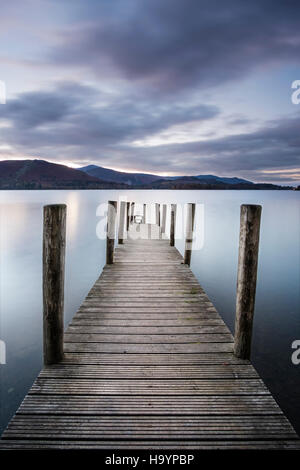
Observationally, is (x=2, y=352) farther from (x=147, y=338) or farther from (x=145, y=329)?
(x=147, y=338)

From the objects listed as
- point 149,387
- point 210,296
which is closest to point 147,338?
point 149,387

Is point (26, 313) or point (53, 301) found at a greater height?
point (53, 301)

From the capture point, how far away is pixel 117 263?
8.22 m

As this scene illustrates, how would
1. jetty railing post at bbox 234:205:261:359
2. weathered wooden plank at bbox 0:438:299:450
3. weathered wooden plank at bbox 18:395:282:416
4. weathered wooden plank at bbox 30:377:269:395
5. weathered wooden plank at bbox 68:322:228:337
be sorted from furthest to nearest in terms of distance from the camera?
weathered wooden plank at bbox 68:322:228:337, jetty railing post at bbox 234:205:261:359, weathered wooden plank at bbox 30:377:269:395, weathered wooden plank at bbox 18:395:282:416, weathered wooden plank at bbox 0:438:299:450

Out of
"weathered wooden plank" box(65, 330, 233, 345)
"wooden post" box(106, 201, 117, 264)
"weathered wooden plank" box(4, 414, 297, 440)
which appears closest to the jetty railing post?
"weathered wooden plank" box(65, 330, 233, 345)

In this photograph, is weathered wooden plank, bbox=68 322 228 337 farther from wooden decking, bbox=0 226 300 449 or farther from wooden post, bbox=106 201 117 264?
wooden post, bbox=106 201 117 264

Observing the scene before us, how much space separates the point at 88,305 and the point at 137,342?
162 cm

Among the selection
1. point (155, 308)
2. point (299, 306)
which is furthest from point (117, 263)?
point (299, 306)

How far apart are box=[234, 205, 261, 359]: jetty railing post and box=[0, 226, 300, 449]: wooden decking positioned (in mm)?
266

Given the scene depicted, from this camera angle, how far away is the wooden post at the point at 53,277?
9.46 feet

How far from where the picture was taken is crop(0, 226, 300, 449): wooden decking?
85.8 inches

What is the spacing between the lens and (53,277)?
2.98 m
